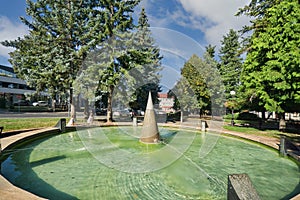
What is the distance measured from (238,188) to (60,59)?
2199cm

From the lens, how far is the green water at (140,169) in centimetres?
571

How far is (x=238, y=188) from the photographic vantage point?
348 cm

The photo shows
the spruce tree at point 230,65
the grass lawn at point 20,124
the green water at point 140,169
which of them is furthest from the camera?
the spruce tree at point 230,65

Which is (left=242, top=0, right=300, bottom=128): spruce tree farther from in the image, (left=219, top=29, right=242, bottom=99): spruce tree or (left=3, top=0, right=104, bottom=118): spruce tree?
(left=3, top=0, right=104, bottom=118): spruce tree

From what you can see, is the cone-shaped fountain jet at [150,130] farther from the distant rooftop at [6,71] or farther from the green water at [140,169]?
the distant rooftop at [6,71]

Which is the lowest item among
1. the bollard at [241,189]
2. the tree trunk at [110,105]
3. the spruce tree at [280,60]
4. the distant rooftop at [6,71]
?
the bollard at [241,189]

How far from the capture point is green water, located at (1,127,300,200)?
571 centimetres

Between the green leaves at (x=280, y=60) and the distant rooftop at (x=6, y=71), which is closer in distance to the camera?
the green leaves at (x=280, y=60)

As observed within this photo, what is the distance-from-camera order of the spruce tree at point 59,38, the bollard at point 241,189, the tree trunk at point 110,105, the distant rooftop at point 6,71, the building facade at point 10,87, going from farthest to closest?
the distant rooftop at point 6,71 < the building facade at point 10,87 < the tree trunk at point 110,105 < the spruce tree at point 59,38 < the bollard at point 241,189

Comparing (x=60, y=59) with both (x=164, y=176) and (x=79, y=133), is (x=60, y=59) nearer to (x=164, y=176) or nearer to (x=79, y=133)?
(x=79, y=133)

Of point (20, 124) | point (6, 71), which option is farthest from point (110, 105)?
point (6, 71)

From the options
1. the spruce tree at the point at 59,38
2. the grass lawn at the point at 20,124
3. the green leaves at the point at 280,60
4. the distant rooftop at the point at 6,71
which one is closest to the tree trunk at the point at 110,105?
the spruce tree at the point at 59,38

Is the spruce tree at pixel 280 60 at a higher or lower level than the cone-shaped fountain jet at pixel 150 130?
higher

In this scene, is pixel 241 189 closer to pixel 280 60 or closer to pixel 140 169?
pixel 140 169
